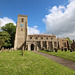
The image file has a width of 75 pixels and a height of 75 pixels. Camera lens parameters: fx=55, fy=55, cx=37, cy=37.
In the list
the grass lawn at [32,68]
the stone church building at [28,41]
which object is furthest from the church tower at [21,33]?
the grass lawn at [32,68]

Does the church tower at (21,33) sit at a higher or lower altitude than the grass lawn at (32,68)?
higher

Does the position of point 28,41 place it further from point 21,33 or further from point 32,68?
point 32,68

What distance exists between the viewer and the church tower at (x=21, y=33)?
29.3 m

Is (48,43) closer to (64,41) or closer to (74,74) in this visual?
(64,41)

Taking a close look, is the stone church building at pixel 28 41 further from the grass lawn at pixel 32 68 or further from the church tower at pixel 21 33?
the grass lawn at pixel 32 68

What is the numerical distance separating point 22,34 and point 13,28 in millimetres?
8019

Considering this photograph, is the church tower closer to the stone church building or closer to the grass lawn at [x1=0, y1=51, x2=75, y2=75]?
the stone church building

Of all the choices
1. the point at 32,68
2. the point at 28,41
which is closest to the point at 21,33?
the point at 28,41

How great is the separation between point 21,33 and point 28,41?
7.26 meters

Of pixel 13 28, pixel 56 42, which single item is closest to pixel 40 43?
pixel 56 42

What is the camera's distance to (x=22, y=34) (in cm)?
3106

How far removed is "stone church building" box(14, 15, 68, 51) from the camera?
27.5 m

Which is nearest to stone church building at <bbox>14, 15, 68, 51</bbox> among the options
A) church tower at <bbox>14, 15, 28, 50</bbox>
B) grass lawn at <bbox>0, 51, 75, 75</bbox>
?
church tower at <bbox>14, 15, 28, 50</bbox>

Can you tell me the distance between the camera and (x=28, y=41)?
90.0ft
